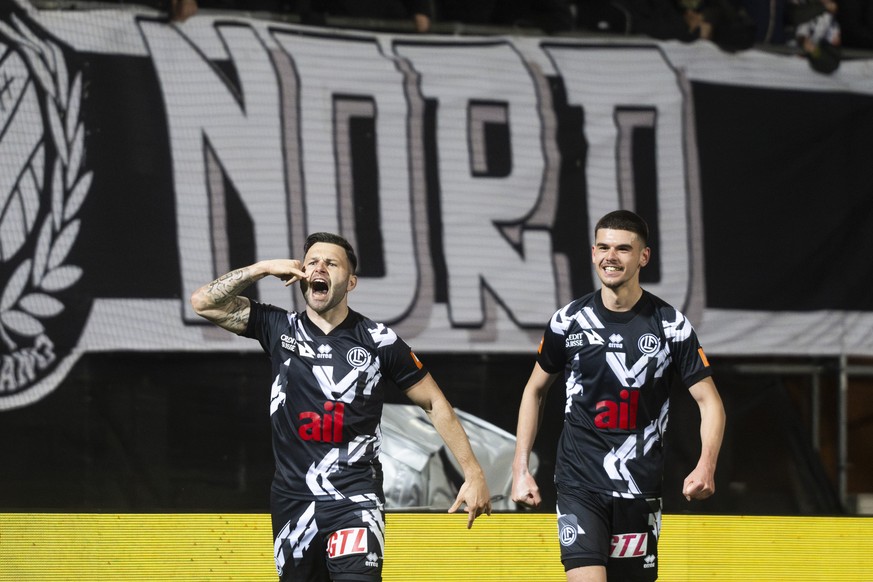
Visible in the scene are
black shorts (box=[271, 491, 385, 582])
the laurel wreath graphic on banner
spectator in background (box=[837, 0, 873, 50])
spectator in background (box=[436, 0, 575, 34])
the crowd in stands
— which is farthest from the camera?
spectator in background (box=[837, 0, 873, 50])

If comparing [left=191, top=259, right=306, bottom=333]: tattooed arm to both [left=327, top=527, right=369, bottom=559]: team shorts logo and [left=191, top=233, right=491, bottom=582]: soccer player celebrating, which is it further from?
[left=327, top=527, right=369, bottom=559]: team shorts logo

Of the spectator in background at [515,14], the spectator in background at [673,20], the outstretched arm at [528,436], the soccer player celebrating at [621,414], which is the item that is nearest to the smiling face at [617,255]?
the soccer player celebrating at [621,414]

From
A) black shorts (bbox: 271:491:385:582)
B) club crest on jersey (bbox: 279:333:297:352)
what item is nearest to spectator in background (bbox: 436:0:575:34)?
club crest on jersey (bbox: 279:333:297:352)

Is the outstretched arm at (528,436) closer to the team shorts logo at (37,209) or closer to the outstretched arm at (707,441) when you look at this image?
the outstretched arm at (707,441)

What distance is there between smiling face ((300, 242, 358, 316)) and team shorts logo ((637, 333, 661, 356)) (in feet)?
4.27

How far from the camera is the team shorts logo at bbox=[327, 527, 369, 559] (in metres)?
4.69

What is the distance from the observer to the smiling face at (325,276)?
190 inches

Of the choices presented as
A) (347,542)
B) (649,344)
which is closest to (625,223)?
(649,344)

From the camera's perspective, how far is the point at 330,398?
483cm

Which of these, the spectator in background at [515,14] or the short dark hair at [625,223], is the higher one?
the spectator in background at [515,14]

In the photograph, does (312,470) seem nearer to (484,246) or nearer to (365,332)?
(365,332)

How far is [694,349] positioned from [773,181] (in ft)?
13.5

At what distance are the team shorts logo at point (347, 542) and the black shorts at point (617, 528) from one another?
2.93 feet

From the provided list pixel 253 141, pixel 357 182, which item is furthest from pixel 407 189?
pixel 253 141
